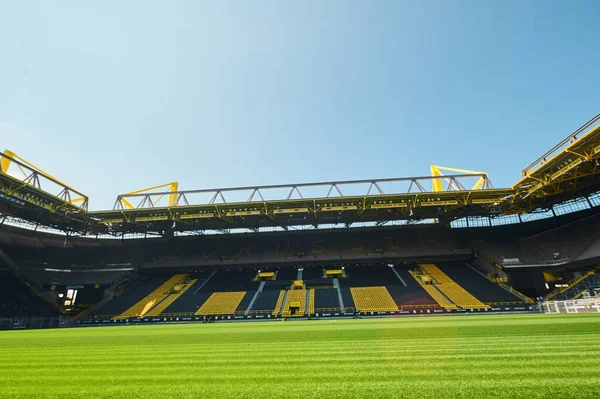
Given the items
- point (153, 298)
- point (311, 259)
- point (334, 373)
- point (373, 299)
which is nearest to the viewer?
point (334, 373)

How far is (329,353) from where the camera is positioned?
215 inches

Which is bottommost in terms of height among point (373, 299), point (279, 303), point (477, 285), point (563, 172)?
point (279, 303)

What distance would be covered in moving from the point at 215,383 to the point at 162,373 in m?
1.27

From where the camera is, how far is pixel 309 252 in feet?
120

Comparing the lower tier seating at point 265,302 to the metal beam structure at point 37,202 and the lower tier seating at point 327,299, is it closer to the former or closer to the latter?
the lower tier seating at point 327,299

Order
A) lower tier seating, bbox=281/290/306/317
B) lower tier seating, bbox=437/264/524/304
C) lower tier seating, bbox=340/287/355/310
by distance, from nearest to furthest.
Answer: lower tier seating, bbox=281/290/306/317
lower tier seating, bbox=437/264/524/304
lower tier seating, bbox=340/287/355/310

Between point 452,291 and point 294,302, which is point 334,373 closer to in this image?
point 294,302

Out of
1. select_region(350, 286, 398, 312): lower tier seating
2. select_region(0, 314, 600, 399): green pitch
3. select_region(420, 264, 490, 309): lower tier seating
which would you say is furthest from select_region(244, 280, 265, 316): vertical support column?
select_region(0, 314, 600, 399): green pitch

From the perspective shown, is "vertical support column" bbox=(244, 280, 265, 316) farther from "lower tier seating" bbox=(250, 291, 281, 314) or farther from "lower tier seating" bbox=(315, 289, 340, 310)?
"lower tier seating" bbox=(315, 289, 340, 310)

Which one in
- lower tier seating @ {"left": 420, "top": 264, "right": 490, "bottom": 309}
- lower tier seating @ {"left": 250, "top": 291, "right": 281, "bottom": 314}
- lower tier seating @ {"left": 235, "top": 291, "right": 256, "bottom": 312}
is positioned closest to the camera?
lower tier seating @ {"left": 420, "top": 264, "right": 490, "bottom": 309}

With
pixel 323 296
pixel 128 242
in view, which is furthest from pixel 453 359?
pixel 128 242

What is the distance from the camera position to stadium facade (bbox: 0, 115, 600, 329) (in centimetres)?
2466

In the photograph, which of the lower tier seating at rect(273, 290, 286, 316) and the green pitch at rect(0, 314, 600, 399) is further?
the lower tier seating at rect(273, 290, 286, 316)

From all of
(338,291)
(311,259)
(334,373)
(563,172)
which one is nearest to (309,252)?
(311,259)
